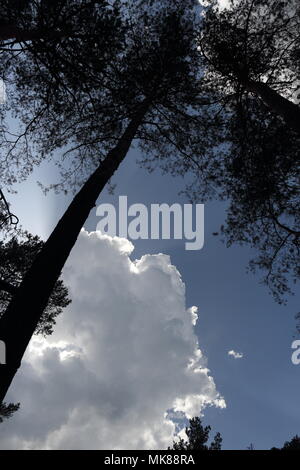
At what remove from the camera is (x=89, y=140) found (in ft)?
32.2

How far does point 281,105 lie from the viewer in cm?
757

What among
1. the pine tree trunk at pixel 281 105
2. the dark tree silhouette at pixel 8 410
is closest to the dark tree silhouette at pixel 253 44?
the pine tree trunk at pixel 281 105

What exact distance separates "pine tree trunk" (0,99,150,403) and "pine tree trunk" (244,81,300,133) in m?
4.44

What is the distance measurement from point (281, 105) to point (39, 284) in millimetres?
6703

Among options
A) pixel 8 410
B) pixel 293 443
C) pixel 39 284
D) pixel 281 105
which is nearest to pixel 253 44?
pixel 281 105

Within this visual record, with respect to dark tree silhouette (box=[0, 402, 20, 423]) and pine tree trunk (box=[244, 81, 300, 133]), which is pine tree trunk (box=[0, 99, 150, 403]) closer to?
pine tree trunk (box=[244, 81, 300, 133])

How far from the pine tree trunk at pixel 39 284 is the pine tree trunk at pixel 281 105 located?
14.6ft

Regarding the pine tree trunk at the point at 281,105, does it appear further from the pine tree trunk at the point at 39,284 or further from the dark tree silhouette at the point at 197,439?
the dark tree silhouette at the point at 197,439

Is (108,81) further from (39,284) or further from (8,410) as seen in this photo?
(8,410)

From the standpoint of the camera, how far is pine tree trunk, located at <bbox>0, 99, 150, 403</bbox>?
12.4ft

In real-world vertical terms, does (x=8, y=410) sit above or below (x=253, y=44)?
below

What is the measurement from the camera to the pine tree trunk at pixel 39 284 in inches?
149

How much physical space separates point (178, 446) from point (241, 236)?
13.5m
